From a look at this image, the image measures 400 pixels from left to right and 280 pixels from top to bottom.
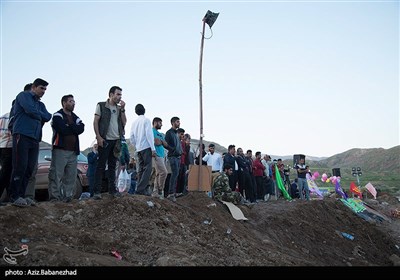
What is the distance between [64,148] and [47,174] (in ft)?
7.74

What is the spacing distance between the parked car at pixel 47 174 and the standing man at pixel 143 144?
189 centimetres

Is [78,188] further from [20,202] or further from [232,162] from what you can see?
[232,162]

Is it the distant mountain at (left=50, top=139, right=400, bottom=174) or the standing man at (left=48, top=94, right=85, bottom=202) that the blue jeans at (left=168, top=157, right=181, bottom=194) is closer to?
the standing man at (left=48, top=94, right=85, bottom=202)

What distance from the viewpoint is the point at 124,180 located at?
32.0 ft

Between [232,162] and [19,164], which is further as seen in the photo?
[232,162]

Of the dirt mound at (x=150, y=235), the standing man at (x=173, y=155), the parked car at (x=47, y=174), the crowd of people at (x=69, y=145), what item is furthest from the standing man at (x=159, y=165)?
the parked car at (x=47, y=174)

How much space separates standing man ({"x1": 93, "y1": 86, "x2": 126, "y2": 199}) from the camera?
19.4ft

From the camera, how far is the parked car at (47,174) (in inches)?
301

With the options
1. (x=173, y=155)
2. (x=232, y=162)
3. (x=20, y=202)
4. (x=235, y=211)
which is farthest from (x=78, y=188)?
(x=232, y=162)

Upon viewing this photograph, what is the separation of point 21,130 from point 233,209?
5184 mm

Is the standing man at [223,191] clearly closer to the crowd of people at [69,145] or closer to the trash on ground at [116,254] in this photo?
the crowd of people at [69,145]

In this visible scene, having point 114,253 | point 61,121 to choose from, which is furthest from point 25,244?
point 61,121

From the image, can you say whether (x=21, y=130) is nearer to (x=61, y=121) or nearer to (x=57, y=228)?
(x=61, y=121)

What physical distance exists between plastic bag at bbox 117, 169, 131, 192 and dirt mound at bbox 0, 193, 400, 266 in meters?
2.49
